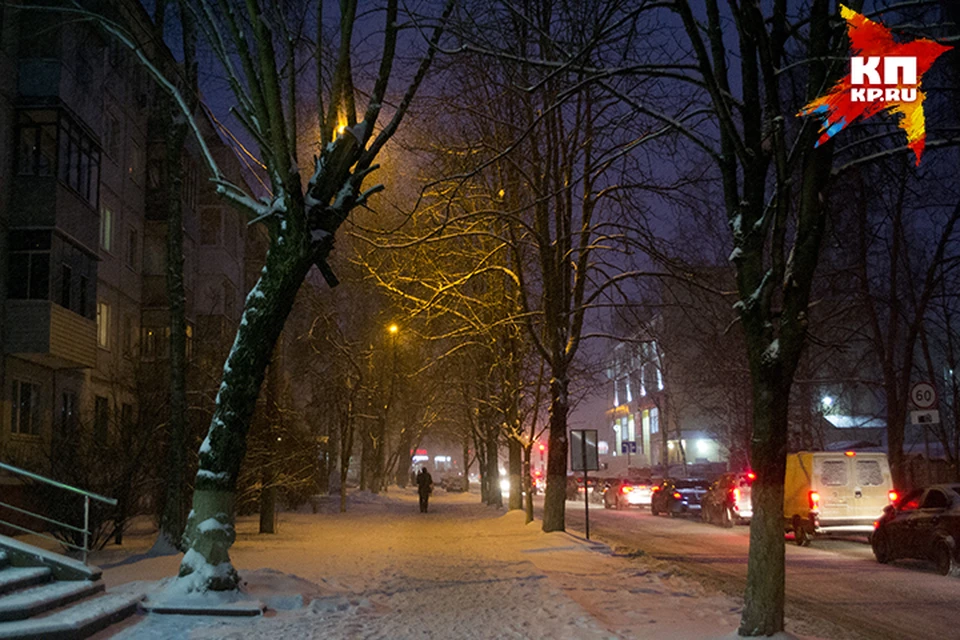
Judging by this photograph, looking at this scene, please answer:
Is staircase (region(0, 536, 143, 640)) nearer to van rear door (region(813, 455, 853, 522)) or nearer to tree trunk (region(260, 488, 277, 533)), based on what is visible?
tree trunk (region(260, 488, 277, 533))

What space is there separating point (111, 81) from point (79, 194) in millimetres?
6492


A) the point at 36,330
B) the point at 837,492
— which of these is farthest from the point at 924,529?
the point at 36,330

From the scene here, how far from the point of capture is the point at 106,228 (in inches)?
1144

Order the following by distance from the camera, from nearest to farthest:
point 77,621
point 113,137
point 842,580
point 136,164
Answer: point 77,621 → point 842,580 → point 113,137 → point 136,164

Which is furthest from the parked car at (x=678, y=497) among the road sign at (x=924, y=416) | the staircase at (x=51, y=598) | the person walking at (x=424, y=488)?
the staircase at (x=51, y=598)

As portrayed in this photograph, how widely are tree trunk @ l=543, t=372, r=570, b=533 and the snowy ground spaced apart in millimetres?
478

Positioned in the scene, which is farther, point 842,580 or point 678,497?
point 678,497

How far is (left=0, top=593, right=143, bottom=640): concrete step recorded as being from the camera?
8.21 metres

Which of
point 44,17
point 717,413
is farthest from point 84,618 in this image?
point 717,413

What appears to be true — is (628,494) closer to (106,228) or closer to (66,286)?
(106,228)

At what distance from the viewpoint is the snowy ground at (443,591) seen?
376 inches

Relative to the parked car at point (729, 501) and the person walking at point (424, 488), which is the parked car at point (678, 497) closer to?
the parked car at point (729, 501)

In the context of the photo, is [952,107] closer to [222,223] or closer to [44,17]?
[44,17]

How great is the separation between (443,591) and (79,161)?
16.7 m
